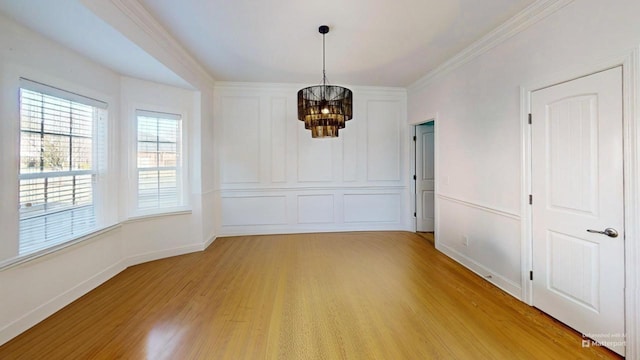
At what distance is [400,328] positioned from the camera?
209cm

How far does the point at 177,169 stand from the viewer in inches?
152

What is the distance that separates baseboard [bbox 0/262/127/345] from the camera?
2.01 metres

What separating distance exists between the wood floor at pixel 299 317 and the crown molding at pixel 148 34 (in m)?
2.54

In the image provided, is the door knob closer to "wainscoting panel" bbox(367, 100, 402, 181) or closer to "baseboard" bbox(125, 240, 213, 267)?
"wainscoting panel" bbox(367, 100, 402, 181)

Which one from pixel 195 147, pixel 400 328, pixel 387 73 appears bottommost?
pixel 400 328

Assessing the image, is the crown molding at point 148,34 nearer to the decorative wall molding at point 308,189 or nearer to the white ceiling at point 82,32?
the white ceiling at point 82,32

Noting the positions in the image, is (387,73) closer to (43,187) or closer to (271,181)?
(271,181)

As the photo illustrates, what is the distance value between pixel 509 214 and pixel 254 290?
2835 millimetres

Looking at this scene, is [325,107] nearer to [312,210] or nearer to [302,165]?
[302,165]

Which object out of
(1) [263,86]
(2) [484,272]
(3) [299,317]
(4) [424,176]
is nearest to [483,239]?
(2) [484,272]

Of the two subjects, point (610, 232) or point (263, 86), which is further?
point (263, 86)

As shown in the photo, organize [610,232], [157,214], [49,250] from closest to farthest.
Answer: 1. [610,232]
2. [49,250]
3. [157,214]

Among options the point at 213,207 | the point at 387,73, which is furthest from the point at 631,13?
the point at 213,207

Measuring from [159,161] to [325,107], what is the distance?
8.72ft
